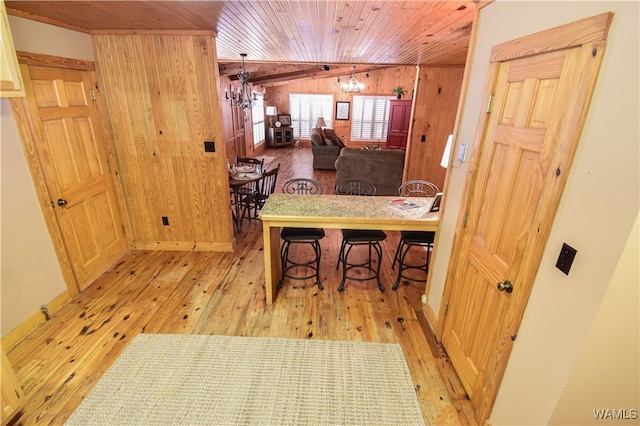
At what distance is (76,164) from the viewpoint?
2.82 m

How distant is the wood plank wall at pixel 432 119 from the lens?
17.0 ft

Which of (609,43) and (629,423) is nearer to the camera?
(609,43)

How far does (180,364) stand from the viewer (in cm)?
211

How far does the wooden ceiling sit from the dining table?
1.56 meters

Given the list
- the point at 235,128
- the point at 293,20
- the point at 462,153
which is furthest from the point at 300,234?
the point at 235,128

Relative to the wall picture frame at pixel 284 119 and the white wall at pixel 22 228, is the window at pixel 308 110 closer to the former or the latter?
the wall picture frame at pixel 284 119

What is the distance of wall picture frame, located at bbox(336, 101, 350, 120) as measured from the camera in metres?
11.6

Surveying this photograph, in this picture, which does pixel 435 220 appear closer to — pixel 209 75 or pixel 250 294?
pixel 250 294

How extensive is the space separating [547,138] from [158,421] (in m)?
2.54

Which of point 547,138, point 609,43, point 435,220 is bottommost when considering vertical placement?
point 435,220

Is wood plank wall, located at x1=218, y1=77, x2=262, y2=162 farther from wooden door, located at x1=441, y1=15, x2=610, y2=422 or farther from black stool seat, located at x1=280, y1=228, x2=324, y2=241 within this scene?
wooden door, located at x1=441, y1=15, x2=610, y2=422

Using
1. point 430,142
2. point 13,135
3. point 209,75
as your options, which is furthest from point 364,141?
point 13,135

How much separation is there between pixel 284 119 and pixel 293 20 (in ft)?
31.0

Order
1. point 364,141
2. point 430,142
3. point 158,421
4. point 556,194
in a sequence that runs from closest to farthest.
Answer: point 556,194 < point 158,421 < point 430,142 < point 364,141
